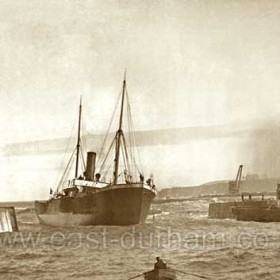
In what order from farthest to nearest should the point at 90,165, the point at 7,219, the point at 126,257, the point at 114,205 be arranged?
the point at 90,165 < the point at 114,205 < the point at 7,219 < the point at 126,257

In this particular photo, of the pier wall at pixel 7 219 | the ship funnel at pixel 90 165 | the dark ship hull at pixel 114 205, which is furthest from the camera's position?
the ship funnel at pixel 90 165

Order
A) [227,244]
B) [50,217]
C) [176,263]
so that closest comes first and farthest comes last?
[176,263], [227,244], [50,217]

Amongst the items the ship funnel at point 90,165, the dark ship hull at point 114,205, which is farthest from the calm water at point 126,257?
the ship funnel at point 90,165

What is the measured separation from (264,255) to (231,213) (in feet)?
122

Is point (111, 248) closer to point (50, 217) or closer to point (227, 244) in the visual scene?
point (227, 244)

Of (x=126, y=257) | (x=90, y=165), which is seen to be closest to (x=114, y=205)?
(x=90, y=165)

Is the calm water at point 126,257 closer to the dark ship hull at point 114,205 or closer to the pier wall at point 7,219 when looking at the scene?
the pier wall at point 7,219

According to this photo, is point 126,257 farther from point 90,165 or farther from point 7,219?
point 90,165

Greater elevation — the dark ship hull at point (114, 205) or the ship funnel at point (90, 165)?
the ship funnel at point (90, 165)

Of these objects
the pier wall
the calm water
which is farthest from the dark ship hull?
the pier wall

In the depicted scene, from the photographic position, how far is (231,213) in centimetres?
5928

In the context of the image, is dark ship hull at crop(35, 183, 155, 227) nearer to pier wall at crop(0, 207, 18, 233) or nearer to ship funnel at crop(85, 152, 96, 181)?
ship funnel at crop(85, 152, 96, 181)

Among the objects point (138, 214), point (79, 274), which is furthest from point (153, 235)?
point (79, 274)

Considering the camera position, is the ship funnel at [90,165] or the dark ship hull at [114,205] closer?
the dark ship hull at [114,205]
